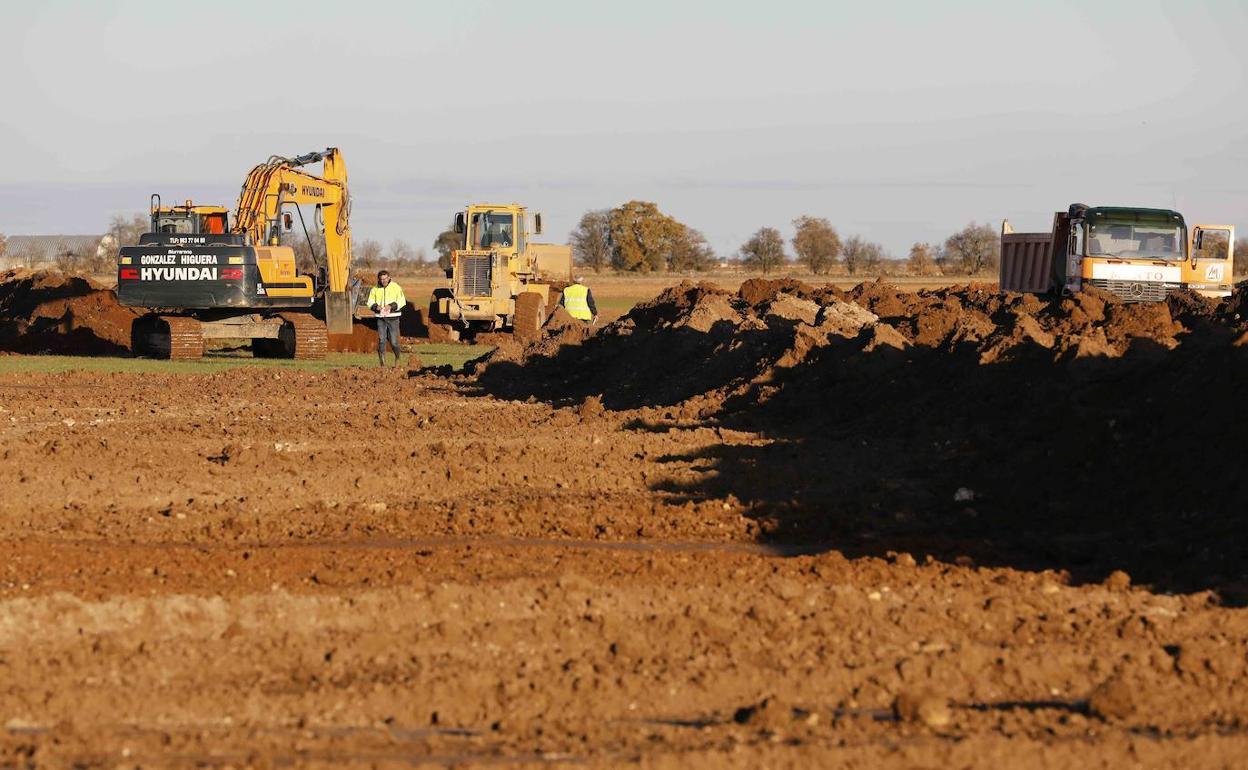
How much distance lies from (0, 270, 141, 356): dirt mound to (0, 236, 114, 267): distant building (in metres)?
27.3

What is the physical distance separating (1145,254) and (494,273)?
13.6 m

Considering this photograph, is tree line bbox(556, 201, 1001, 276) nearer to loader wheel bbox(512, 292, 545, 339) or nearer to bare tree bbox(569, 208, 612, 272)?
bare tree bbox(569, 208, 612, 272)

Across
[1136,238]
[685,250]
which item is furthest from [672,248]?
[1136,238]

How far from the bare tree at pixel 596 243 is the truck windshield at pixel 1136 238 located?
67.5 m

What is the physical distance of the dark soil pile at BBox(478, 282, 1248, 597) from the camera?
10336 mm

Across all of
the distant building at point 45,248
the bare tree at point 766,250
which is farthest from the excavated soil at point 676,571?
the bare tree at point 766,250

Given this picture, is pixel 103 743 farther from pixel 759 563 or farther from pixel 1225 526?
pixel 1225 526

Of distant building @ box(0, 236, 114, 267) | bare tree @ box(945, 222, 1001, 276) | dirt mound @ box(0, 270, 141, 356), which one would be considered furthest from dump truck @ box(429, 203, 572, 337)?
bare tree @ box(945, 222, 1001, 276)

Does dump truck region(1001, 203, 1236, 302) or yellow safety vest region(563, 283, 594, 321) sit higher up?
dump truck region(1001, 203, 1236, 302)

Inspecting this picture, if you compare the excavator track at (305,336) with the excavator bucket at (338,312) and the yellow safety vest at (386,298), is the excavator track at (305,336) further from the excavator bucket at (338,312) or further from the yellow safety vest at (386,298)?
the yellow safety vest at (386,298)

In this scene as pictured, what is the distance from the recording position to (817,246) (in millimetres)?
98000

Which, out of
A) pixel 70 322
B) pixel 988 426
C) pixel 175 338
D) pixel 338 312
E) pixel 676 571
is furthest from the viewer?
pixel 70 322

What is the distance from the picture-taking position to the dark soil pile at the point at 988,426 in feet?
33.9

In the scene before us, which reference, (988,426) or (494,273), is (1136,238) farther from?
Answer: (988,426)
